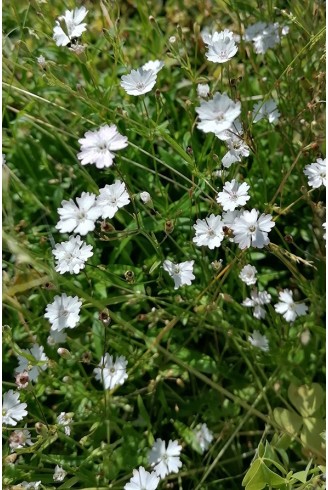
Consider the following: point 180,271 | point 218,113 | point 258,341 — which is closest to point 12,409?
point 180,271

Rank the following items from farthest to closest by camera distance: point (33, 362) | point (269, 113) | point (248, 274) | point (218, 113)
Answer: point (269, 113), point (248, 274), point (33, 362), point (218, 113)

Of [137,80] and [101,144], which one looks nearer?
[101,144]

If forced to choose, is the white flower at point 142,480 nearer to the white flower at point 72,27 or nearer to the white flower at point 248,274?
the white flower at point 248,274

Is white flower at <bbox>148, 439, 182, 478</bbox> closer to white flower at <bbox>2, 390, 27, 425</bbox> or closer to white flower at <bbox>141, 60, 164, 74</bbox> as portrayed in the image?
white flower at <bbox>2, 390, 27, 425</bbox>

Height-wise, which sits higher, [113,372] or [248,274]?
[248,274]

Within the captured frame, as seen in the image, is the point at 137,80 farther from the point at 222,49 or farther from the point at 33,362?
the point at 33,362

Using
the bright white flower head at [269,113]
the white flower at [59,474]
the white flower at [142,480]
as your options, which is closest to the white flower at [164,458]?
the white flower at [142,480]

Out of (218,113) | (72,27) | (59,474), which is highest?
(72,27)

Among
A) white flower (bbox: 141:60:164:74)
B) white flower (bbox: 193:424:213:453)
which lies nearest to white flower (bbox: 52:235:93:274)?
white flower (bbox: 141:60:164:74)
